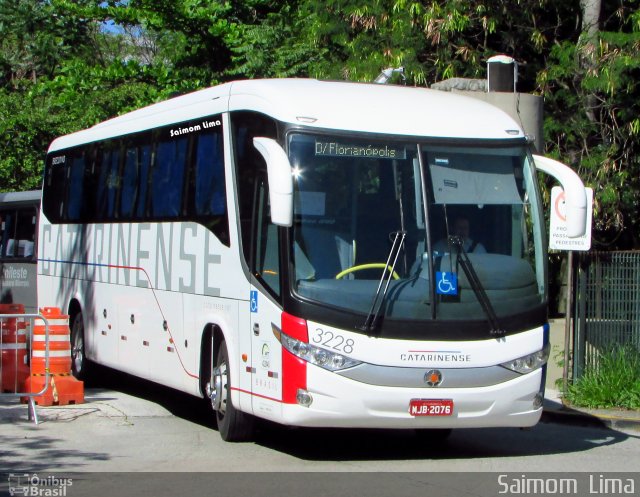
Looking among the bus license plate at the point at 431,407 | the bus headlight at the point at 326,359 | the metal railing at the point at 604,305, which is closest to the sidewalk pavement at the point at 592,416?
the metal railing at the point at 604,305

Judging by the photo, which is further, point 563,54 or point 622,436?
point 563,54

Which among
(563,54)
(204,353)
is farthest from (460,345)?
(563,54)

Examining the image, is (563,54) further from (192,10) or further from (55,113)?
(55,113)

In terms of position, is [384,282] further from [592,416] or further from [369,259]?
[592,416]

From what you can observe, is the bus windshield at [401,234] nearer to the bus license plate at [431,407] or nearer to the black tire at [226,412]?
the bus license plate at [431,407]

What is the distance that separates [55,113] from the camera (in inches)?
1391

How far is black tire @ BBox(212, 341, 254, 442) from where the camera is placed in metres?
11.1

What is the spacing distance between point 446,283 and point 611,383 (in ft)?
16.1

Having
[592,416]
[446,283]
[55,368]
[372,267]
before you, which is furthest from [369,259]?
[55,368]

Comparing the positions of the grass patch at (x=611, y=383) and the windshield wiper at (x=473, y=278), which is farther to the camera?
the grass patch at (x=611, y=383)

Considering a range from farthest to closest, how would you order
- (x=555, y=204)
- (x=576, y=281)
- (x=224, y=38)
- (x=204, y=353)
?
(x=224, y=38)
(x=576, y=281)
(x=555, y=204)
(x=204, y=353)

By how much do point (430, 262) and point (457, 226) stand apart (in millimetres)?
489

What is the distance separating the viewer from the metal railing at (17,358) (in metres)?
12.7

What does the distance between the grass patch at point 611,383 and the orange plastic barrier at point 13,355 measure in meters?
6.86
